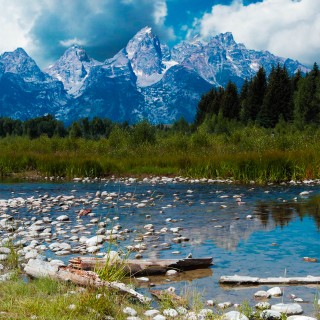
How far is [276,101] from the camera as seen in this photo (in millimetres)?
87000

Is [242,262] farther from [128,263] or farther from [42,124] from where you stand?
[42,124]

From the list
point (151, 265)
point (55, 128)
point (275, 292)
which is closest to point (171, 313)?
point (275, 292)

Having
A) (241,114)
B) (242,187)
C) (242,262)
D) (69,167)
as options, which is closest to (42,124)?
(241,114)

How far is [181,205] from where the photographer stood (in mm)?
16062

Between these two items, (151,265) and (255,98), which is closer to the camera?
(151,265)

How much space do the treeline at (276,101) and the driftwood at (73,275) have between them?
71.9 m

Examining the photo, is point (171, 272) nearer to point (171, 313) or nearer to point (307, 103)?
point (171, 313)

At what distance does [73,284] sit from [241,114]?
90265 millimetres

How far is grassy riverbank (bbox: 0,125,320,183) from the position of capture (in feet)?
77.0

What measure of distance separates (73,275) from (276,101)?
85249mm

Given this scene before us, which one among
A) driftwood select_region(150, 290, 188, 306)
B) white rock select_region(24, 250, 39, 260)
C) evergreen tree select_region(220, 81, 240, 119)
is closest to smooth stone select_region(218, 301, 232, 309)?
driftwood select_region(150, 290, 188, 306)

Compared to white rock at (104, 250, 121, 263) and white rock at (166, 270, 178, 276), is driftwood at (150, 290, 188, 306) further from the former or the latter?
white rock at (166, 270, 178, 276)

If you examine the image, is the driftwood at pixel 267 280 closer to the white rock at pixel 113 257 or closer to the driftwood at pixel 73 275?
the driftwood at pixel 73 275

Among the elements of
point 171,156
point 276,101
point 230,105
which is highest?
point 230,105
